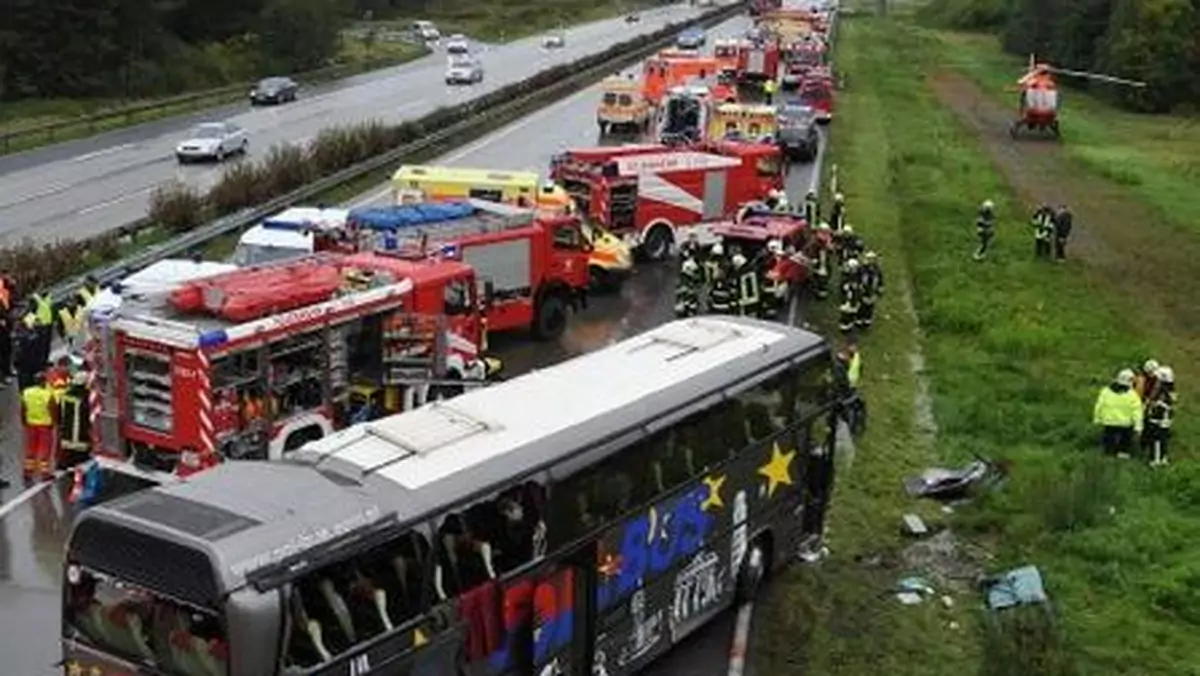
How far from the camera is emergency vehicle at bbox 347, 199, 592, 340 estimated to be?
83.3 feet

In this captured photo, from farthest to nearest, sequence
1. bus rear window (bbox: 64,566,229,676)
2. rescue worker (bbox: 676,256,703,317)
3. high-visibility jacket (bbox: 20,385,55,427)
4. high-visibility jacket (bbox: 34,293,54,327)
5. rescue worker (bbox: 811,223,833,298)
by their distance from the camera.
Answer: rescue worker (bbox: 811,223,833,298) → rescue worker (bbox: 676,256,703,317) → high-visibility jacket (bbox: 34,293,54,327) → high-visibility jacket (bbox: 20,385,55,427) → bus rear window (bbox: 64,566,229,676)

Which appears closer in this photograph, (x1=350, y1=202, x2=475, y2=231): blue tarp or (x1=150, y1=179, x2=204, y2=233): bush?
(x1=350, y1=202, x2=475, y2=231): blue tarp

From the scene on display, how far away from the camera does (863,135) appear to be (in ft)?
193

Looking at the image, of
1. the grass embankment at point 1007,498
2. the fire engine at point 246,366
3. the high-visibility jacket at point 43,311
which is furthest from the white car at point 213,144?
the fire engine at point 246,366

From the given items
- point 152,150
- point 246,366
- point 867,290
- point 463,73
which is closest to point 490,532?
point 246,366

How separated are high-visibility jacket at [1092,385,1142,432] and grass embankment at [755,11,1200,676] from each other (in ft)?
1.83

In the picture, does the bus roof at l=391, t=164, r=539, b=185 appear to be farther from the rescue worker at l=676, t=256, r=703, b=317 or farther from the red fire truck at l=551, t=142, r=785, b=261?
the rescue worker at l=676, t=256, r=703, b=317

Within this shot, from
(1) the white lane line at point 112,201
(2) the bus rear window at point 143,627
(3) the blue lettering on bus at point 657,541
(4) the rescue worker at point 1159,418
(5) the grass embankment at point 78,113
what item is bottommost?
(5) the grass embankment at point 78,113

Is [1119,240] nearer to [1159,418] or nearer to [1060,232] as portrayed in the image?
[1060,232]

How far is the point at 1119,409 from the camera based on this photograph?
21.3 metres

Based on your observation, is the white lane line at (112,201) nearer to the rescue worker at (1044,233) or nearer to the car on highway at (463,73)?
the rescue worker at (1044,233)

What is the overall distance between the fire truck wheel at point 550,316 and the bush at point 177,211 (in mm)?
10613

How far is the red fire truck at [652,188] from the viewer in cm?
3431

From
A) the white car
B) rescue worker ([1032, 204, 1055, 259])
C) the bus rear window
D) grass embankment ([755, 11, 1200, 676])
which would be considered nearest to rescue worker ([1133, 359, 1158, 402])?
grass embankment ([755, 11, 1200, 676])
